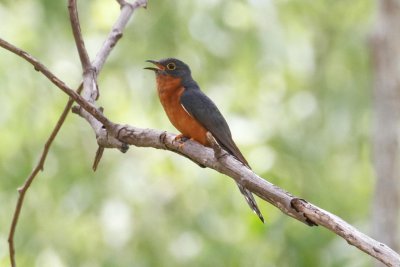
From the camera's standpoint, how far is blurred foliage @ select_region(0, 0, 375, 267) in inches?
396

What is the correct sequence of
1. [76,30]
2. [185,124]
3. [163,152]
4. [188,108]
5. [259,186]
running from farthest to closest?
[163,152] → [188,108] → [185,124] → [76,30] → [259,186]

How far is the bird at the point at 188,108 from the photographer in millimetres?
6543

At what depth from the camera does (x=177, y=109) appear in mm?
6996

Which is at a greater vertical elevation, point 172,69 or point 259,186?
point 172,69

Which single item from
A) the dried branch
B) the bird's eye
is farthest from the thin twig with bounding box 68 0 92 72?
the bird's eye

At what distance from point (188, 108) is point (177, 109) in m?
0.09

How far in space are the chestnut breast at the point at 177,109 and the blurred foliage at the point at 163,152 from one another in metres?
2.80

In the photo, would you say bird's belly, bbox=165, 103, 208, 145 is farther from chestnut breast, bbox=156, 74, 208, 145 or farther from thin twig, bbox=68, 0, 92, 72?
thin twig, bbox=68, 0, 92, 72

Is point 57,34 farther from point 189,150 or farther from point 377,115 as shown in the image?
point 189,150

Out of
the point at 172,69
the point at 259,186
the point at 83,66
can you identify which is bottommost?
the point at 259,186

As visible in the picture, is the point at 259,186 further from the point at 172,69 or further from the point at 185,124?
the point at 172,69

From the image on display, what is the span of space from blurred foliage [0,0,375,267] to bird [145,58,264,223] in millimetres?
2689

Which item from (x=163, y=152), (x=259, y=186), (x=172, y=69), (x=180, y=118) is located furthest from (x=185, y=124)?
(x=163, y=152)

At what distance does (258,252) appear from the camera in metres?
10.0
